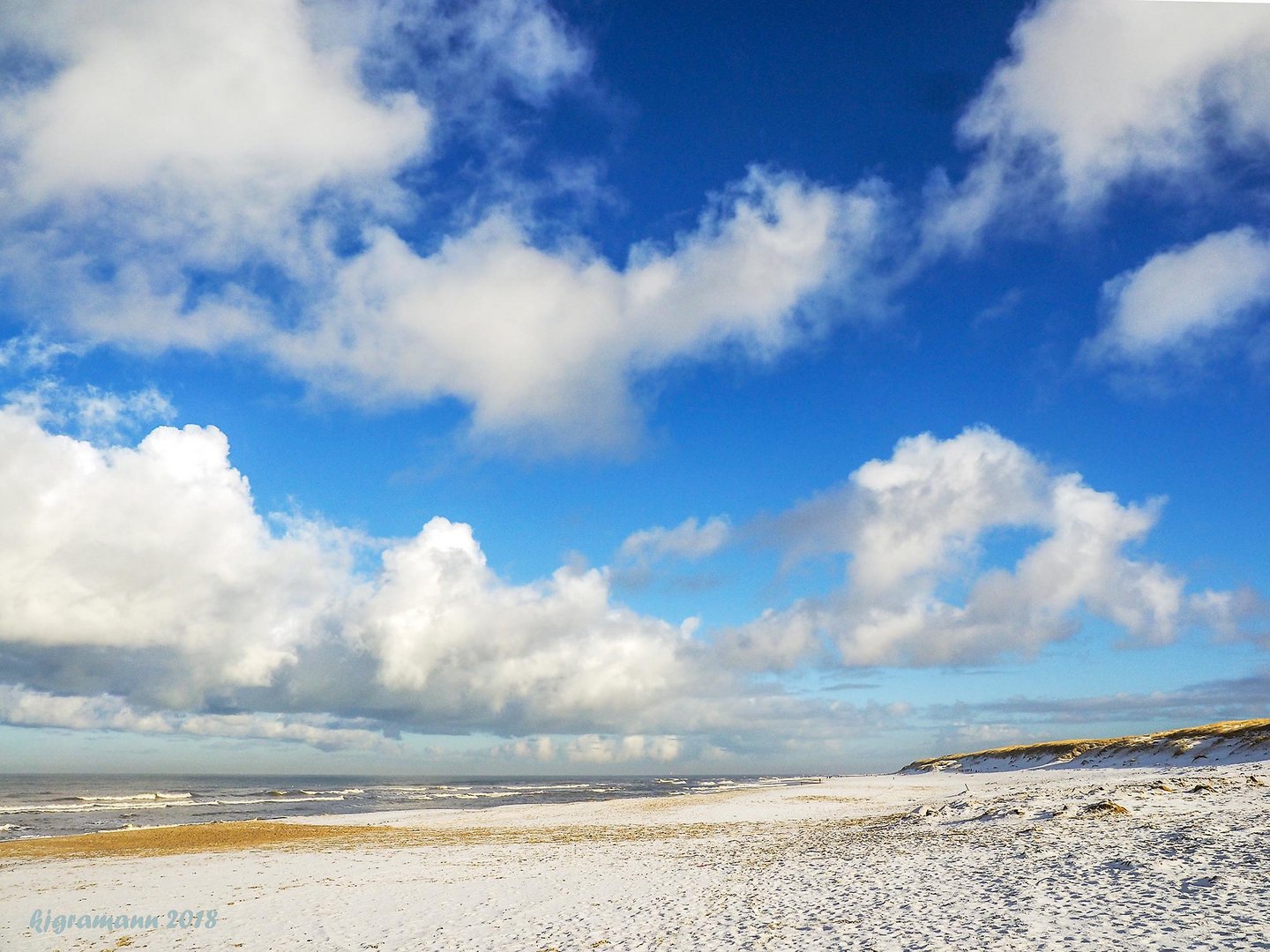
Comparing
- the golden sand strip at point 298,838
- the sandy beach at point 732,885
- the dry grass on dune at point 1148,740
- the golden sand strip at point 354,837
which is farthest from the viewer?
the dry grass on dune at point 1148,740

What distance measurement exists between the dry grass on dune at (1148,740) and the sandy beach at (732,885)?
34251 millimetres

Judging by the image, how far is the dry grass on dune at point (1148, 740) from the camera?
190 feet

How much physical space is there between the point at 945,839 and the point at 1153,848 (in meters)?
6.77

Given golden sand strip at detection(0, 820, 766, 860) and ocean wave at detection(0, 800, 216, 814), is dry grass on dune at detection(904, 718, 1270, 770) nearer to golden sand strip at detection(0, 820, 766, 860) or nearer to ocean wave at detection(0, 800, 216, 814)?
golden sand strip at detection(0, 820, 766, 860)

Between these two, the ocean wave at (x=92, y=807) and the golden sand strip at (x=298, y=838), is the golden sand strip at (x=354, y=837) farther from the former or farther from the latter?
the ocean wave at (x=92, y=807)

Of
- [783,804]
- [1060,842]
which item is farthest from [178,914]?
[783,804]

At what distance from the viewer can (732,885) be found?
20.0 m


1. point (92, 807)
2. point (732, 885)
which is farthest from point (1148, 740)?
point (92, 807)

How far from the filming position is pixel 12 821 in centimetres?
5456

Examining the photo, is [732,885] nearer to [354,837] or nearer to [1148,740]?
[354,837]

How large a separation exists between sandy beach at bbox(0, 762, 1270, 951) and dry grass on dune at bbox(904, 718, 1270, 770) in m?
34.3

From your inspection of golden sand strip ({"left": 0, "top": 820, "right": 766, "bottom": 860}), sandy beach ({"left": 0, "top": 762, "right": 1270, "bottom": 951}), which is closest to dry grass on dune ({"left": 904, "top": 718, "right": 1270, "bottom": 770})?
sandy beach ({"left": 0, "top": 762, "right": 1270, "bottom": 951})

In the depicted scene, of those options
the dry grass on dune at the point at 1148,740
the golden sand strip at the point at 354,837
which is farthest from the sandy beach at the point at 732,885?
the dry grass on dune at the point at 1148,740

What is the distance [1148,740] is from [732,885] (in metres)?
72.5
